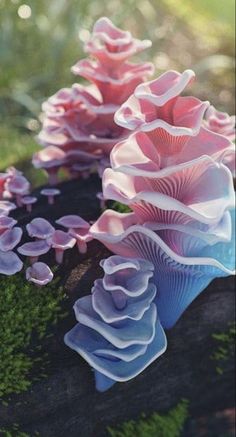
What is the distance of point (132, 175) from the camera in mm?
1771

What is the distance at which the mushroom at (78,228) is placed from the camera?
1.93 meters

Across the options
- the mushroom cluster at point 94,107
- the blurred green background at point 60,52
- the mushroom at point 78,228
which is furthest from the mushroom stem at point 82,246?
the blurred green background at point 60,52

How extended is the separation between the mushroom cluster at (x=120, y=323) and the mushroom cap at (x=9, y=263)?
0.17 m

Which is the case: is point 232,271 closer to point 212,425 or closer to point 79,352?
point 79,352

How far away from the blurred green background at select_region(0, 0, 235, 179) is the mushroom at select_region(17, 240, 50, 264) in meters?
1.96

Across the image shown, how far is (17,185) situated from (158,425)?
82 centimetres

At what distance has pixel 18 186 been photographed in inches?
82.2

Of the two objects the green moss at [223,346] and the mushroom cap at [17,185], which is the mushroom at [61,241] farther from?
the green moss at [223,346]

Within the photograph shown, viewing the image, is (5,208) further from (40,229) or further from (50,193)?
(50,193)

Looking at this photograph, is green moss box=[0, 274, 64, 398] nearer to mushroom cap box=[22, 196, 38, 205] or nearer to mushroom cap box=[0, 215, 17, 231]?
mushroom cap box=[0, 215, 17, 231]

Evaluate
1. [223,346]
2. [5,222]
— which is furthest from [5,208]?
[223,346]

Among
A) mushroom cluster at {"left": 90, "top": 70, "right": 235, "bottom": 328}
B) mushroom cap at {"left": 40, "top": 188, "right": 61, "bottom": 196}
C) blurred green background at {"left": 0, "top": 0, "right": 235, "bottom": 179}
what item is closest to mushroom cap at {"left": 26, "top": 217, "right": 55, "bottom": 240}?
mushroom cluster at {"left": 90, "top": 70, "right": 235, "bottom": 328}

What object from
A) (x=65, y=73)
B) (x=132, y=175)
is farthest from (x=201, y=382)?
(x=65, y=73)

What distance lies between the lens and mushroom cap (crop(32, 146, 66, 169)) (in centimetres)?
226
